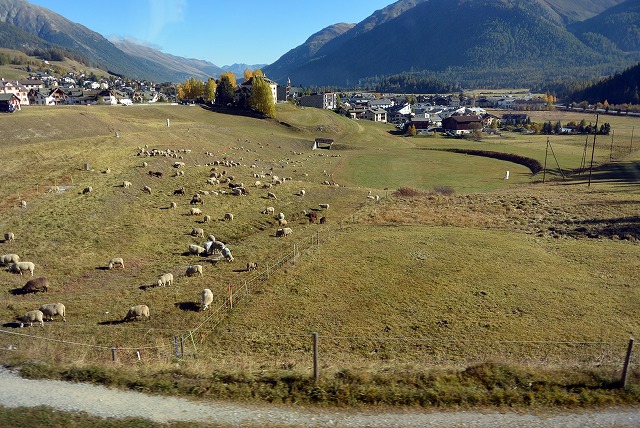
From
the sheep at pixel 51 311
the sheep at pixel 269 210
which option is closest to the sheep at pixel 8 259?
the sheep at pixel 51 311

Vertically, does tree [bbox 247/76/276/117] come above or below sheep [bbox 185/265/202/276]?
above

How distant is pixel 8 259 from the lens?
31.5 metres

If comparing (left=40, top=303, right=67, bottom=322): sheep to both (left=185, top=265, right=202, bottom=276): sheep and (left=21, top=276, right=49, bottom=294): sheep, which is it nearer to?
(left=21, top=276, right=49, bottom=294): sheep

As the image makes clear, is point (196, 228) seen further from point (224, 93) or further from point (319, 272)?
point (224, 93)

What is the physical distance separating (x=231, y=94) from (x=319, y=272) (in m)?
133

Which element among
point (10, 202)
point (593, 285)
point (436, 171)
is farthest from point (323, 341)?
point (436, 171)

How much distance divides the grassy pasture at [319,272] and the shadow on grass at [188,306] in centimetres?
13

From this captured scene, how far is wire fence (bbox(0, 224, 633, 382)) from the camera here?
20.0 m

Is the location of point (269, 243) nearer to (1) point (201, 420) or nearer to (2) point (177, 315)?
(2) point (177, 315)

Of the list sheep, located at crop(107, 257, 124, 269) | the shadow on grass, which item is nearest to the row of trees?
sheep, located at crop(107, 257, 124, 269)

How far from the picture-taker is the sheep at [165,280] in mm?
29734

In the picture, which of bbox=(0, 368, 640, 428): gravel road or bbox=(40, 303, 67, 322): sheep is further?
bbox=(40, 303, 67, 322): sheep

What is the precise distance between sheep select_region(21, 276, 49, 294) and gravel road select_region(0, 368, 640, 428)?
1401cm

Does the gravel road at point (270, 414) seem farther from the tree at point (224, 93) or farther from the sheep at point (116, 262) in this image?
the tree at point (224, 93)
